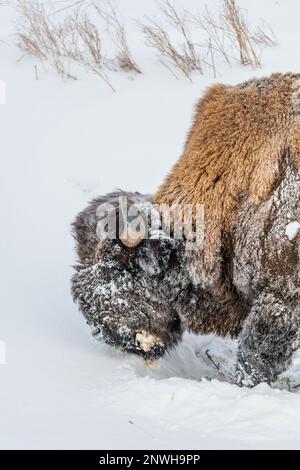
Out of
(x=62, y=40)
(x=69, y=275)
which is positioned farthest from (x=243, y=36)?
(x=69, y=275)

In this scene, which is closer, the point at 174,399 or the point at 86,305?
the point at 174,399

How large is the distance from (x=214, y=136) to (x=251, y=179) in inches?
16.2

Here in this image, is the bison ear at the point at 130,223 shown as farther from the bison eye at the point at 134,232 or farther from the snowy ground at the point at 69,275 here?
the snowy ground at the point at 69,275

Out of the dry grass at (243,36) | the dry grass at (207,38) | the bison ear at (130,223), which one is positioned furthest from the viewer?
the dry grass at (207,38)

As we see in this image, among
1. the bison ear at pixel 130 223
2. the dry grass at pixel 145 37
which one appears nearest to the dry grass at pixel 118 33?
the dry grass at pixel 145 37

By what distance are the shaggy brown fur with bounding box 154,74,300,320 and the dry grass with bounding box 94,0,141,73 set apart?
5.66 m

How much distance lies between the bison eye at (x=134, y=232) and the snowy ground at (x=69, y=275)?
0.85 meters

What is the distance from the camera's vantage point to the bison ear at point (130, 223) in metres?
5.52

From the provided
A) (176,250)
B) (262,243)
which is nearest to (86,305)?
(176,250)

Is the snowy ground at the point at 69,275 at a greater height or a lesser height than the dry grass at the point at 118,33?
lesser

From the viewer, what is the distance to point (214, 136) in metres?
5.84

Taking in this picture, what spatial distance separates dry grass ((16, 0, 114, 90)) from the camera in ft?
37.9

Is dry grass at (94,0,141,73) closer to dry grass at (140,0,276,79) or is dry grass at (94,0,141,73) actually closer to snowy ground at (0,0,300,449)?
snowy ground at (0,0,300,449)
